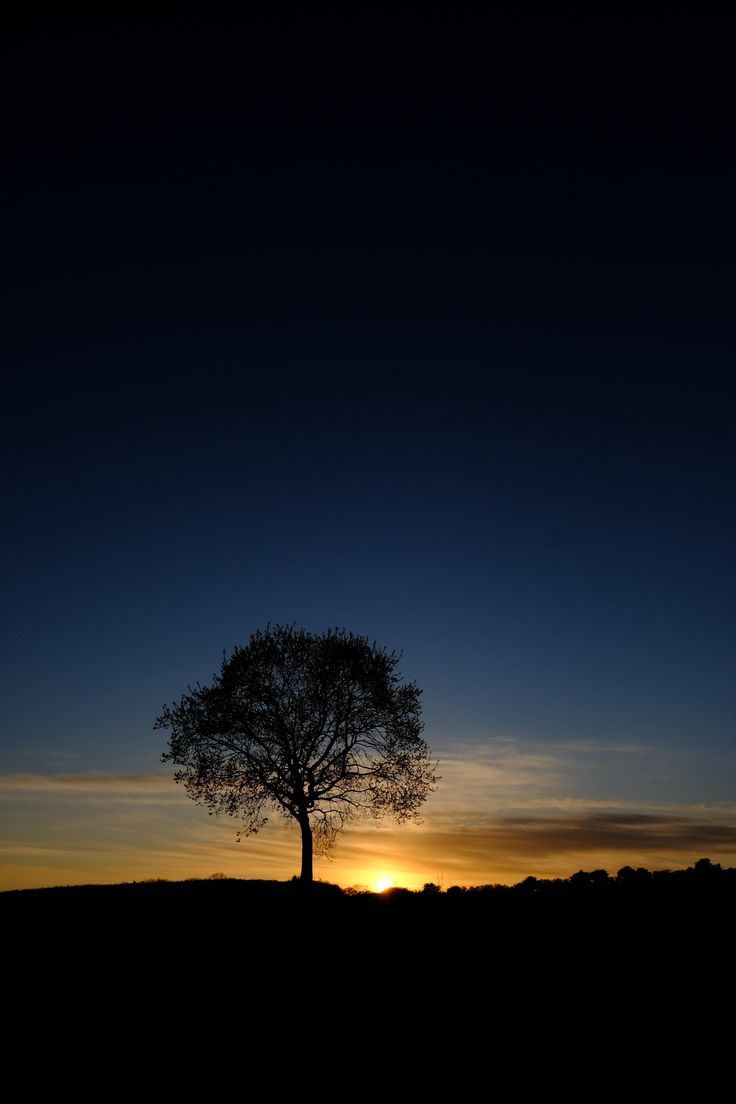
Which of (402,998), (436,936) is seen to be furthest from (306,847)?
(402,998)

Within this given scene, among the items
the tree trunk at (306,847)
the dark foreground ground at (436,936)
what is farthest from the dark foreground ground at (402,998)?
the tree trunk at (306,847)

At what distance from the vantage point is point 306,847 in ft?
148

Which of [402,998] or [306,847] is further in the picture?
[306,847]

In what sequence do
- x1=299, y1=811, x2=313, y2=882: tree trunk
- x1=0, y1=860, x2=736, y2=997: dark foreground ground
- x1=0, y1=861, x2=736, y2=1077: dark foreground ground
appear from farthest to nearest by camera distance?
x1=299, y1=811, x2=313, y2=882: tree trunk → x1=0, y1=860, x2=736, y2=997: dark foreground ground → x1=0, y1=861, x2=736, y2=1077: dark foreground ground

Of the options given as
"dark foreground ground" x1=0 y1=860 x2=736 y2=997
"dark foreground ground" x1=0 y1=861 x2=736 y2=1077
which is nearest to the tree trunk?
"dark foreground ground" x1=0 y1=860 x2=736 y2=997

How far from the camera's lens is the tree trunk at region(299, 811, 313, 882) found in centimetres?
4408

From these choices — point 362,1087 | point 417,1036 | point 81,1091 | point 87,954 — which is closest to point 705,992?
point 417,1036

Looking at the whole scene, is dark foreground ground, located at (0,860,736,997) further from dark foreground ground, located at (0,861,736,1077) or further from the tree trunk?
the tree trunk

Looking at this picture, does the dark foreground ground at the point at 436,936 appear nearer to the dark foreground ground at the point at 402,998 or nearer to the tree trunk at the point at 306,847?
the dark foreground ground at the point at 402,998

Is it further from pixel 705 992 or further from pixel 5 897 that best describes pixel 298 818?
pixel 705 992

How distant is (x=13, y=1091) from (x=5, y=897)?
24023mm

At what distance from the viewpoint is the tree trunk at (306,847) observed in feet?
145

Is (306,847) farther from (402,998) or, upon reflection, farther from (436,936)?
(402,998)

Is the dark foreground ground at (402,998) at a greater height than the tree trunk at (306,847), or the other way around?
the tree trunk at (306,847)
